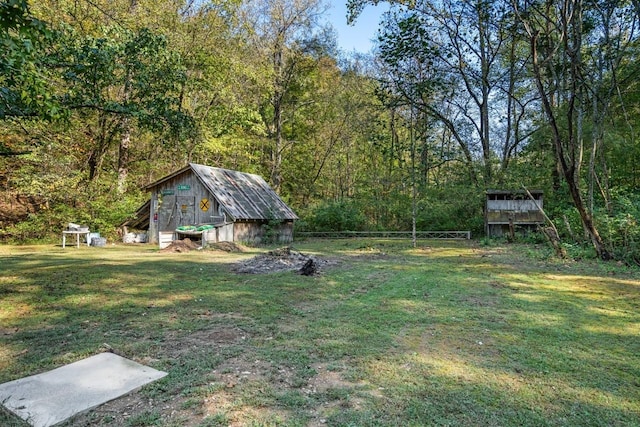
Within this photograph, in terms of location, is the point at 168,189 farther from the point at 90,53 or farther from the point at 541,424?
the point at 541,424

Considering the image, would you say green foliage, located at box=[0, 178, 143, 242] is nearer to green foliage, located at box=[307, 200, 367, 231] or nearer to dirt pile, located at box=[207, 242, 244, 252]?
dirt pile, located at box=[207, 242, 244, 252]

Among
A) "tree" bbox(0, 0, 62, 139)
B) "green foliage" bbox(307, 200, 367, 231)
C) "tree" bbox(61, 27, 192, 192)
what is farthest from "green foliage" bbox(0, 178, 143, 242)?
"tree" bbox(0, 0, 62, 139)

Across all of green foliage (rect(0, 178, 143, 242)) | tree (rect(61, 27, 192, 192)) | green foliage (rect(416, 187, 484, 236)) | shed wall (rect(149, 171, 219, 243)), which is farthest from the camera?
green foliage (rect(416, 187, 484, 236))

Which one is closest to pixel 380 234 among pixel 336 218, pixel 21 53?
pixel 336 218

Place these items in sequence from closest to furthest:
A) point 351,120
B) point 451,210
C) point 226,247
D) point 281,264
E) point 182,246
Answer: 1. point 281,264
2. point 182,246
3. point 226,247
4. point 451,210
5. point 351,120

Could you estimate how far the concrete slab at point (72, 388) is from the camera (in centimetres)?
263

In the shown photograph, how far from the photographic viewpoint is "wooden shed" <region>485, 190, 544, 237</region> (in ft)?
59.5

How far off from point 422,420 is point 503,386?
98 cm

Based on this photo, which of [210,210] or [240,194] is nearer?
[210,210]

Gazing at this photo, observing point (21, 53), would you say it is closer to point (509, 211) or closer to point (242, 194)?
point (242, 194)

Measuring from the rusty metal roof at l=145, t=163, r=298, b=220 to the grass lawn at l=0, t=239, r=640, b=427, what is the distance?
8316 millimetres

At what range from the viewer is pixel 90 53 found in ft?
20.9

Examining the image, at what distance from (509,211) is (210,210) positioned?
48.1 ft

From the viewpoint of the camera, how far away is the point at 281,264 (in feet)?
32.6
